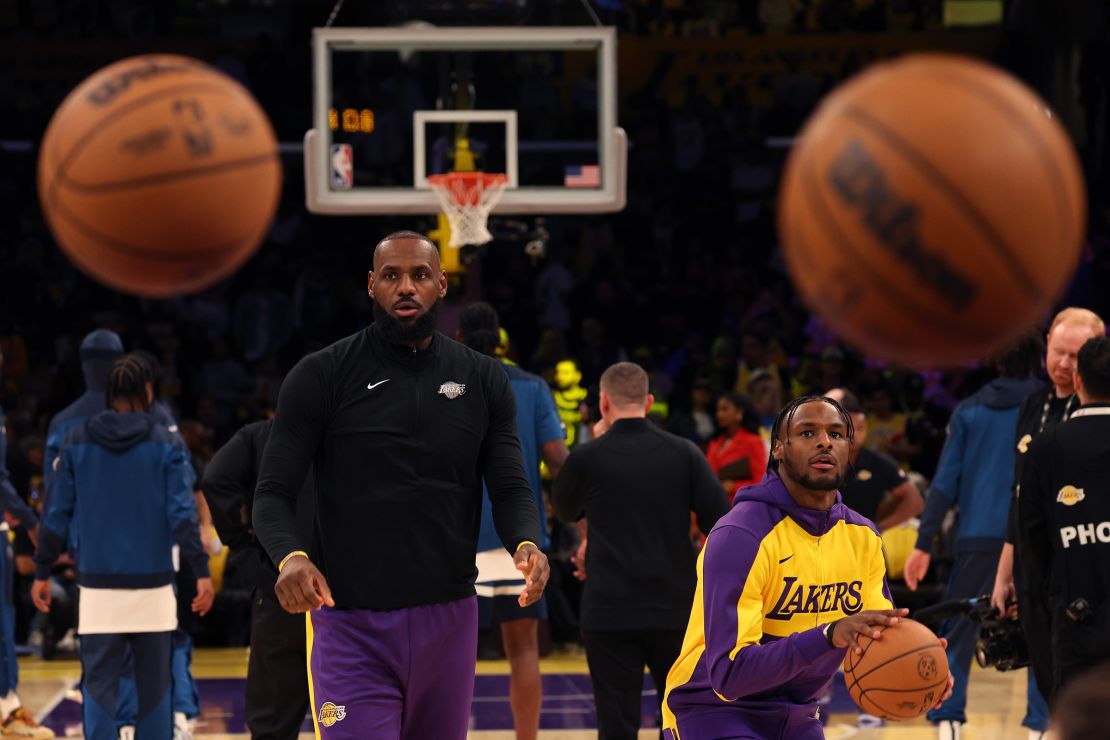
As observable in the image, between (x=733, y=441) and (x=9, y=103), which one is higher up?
(x=9, y=103)

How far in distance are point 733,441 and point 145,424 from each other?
349cm

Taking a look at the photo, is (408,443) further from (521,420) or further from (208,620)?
(208,620)

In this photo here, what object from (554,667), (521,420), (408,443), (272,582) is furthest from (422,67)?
(408,443)

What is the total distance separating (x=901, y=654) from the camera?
14.1 feet

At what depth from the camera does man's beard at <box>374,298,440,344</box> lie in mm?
4652

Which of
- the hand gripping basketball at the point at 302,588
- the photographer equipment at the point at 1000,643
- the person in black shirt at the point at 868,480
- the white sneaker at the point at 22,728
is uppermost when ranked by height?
the hand gripping basketball at the point at 302,588

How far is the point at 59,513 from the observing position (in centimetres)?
721

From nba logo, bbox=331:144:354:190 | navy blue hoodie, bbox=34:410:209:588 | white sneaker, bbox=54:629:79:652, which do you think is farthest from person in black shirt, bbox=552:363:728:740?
white sneaker, bbox=54:629:79:652

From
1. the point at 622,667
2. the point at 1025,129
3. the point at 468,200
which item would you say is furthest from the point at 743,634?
the point at 468,200

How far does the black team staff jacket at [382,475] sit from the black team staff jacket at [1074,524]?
192 centimetres

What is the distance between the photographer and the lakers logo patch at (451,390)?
15.4 ft

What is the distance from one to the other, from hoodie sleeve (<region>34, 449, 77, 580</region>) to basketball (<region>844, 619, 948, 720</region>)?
3.99 metres

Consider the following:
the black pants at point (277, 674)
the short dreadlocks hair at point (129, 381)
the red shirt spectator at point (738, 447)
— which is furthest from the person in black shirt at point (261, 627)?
the red shirt spectator at point (738, 447)

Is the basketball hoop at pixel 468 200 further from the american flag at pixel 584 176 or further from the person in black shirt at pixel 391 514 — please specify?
the person in black shirt at pixel 391 514
